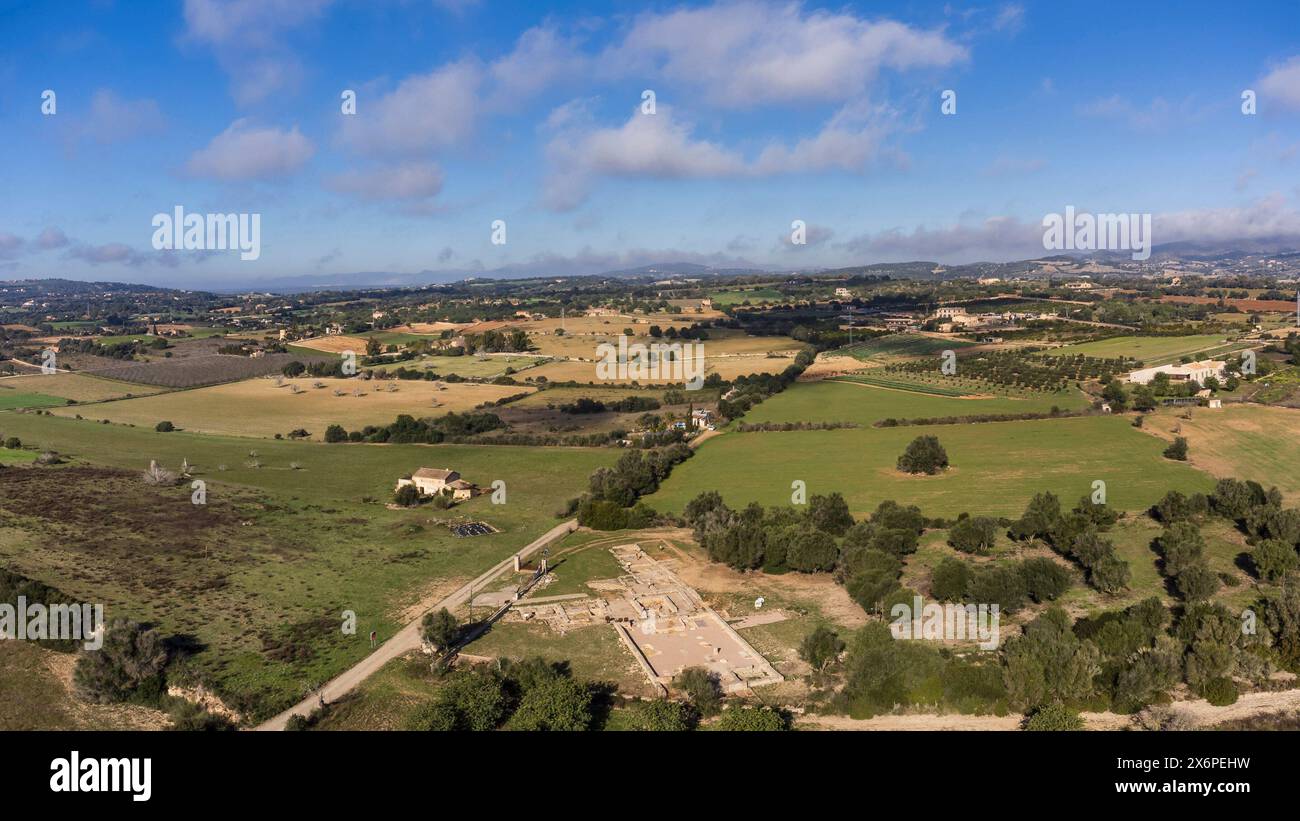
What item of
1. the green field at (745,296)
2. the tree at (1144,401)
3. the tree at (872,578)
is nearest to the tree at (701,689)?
the tree at (872,578)

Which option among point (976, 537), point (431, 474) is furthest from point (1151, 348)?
point (431, 474)

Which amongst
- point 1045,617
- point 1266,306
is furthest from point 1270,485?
point 1266,306

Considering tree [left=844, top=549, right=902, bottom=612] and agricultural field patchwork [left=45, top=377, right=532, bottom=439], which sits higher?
agricultural field patchwork [left=45, top=377, right=532, bottom=439]

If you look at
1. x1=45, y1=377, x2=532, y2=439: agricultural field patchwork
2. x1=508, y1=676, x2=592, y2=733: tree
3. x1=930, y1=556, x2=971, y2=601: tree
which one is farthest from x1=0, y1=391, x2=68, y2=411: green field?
x1=930, y1=556, x2=971, y2=601: tree

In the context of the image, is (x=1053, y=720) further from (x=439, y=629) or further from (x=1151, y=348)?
(x=1151, y=348)

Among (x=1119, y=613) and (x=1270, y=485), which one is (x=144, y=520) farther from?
(x=1270, y=485)

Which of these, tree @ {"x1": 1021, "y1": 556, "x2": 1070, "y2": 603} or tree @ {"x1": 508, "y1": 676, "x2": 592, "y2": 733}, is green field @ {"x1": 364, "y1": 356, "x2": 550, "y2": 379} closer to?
tree @ {"x1": 1021, "y1": 556, "x2": 1070, "y2": 603}
